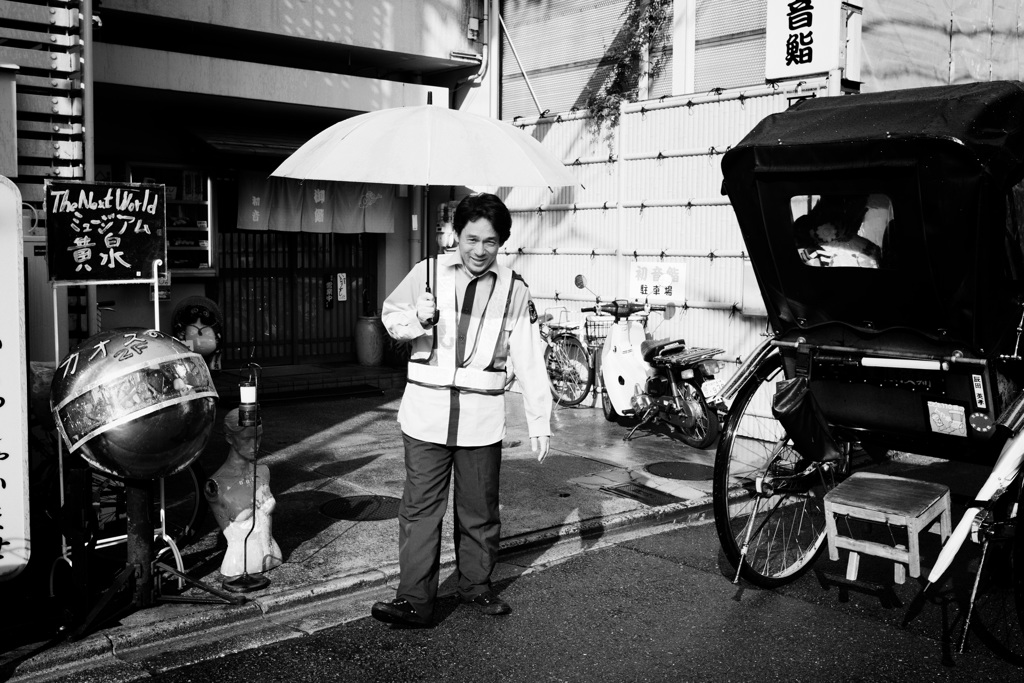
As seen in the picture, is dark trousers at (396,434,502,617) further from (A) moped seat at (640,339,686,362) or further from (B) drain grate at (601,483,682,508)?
(A) moped seat at (640,339,686,362)

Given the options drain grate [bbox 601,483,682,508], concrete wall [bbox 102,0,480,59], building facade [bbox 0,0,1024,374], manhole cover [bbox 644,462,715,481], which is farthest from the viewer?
concrete wall [bbox 102,0,480,59]

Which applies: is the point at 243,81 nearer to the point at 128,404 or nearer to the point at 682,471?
the point at 682,471

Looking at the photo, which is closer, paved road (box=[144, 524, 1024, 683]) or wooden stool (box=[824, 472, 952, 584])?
paved road (box=[144, 524, 1024, 683])

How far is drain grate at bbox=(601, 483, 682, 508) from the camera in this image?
7.79m

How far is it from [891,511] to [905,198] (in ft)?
5.43

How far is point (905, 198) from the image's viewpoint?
504 cm

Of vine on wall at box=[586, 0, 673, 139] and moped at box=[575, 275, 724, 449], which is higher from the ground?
vine on wall at box=[586, 0, 673, 139]

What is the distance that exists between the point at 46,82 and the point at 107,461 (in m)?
3.53

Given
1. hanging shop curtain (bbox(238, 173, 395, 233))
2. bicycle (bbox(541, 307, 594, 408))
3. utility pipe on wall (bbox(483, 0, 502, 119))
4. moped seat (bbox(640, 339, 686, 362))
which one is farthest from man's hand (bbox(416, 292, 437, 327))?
utility pipe on wall (bbox(483, 0, 502, 119))

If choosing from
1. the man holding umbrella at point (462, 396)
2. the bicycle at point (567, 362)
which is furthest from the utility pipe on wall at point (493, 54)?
the man holding umbrella at point (462, 396)

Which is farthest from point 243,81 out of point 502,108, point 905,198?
point 905,198

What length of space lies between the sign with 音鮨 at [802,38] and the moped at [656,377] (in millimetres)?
2730

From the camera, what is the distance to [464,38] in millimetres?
14078

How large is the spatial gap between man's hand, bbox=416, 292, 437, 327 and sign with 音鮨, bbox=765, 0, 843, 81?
20.4 feet
